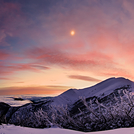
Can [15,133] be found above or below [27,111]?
above

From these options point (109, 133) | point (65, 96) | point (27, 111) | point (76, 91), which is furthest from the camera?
point (76, 91)

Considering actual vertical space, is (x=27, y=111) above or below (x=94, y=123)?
below

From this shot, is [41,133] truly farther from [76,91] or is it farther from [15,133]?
[76,91]

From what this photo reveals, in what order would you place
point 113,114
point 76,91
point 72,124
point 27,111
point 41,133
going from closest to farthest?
point 41,133 → point 113,114 → point 72,124 → point 27,111 → point 76,91

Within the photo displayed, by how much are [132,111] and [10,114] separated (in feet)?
47.0

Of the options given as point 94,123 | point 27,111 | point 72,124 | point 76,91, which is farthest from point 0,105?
point 94,123

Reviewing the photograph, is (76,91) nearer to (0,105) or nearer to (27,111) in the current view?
(27,111)

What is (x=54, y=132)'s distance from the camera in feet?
16.5

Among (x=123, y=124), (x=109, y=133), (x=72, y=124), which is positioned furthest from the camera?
(x=72, y=124)

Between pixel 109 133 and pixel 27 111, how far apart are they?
43.2 feet

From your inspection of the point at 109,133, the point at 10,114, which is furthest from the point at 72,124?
the point at 10,114

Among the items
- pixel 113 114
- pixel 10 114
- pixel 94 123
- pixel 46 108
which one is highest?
pixel 113 114

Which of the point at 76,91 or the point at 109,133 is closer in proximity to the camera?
the point at 109,133

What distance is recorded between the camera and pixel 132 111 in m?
6.50
